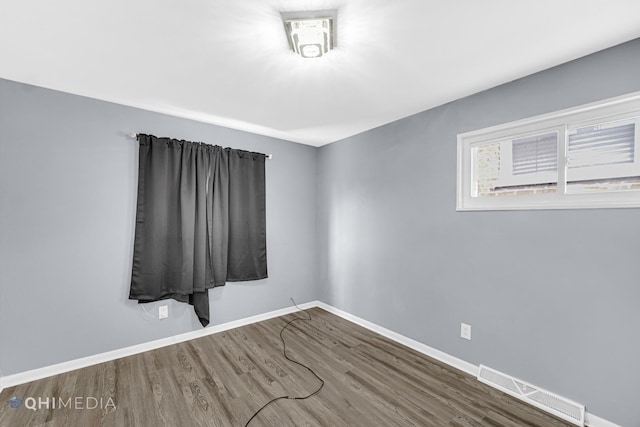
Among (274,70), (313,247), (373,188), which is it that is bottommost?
(313,247)

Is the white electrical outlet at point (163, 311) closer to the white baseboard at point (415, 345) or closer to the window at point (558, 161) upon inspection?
the white baseboard at point (415, 345)

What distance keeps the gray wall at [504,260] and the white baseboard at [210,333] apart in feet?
0.22

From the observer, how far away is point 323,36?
5.10ft

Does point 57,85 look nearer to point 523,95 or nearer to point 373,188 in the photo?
point 373,188

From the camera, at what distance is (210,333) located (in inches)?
120

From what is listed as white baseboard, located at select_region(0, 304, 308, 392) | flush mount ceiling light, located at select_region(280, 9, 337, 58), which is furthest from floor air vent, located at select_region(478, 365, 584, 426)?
flush mount ceiling light, located at select_region(280, 9, 337, 58)

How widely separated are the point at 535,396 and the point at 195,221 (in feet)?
10.9

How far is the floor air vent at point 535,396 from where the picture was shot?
1.77 meters

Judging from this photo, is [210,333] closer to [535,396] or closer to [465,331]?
[465,331]

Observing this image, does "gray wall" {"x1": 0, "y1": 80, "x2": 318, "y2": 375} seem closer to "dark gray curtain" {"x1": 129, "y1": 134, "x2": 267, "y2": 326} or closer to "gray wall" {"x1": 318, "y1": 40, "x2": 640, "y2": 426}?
"dark gray curtain" {"x1": 129, "y1": 134, "x2": 267, "y2": 326}

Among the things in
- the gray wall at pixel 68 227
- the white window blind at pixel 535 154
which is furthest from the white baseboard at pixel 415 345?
the gray wall at pixel 68 227

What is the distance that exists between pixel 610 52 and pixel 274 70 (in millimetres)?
2205

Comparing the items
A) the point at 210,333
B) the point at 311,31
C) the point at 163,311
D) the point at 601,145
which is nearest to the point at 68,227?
the point at 163,311

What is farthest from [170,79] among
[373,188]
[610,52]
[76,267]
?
[610,52]
